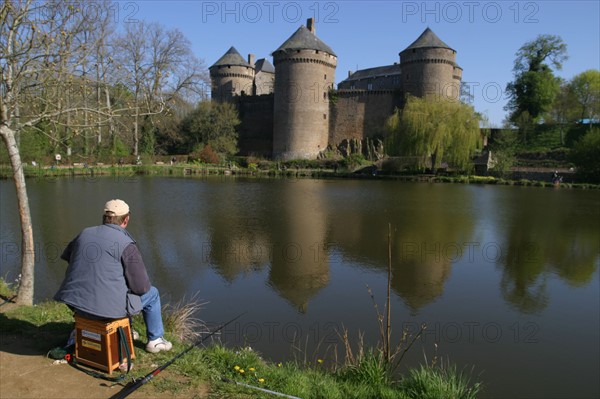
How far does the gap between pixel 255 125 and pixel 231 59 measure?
6.96 m

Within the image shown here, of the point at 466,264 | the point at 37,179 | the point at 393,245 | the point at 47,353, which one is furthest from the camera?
the point at 37,179

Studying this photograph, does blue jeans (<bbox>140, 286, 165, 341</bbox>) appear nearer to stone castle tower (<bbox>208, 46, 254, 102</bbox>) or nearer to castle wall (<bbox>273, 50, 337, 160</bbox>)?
castle wall (<bbox>273, 50, 337, 160</bbox>)

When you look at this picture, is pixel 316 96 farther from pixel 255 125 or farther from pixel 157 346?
pixel 157 346

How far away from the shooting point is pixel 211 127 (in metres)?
35.6

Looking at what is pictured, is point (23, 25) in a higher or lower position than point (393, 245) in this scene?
higher

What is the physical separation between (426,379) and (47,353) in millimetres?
2825

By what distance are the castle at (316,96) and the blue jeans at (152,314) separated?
33.5 meters

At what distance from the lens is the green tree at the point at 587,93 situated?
1578 inches

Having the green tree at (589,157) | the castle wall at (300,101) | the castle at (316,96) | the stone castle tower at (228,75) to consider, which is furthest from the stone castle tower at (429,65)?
the stone castle tower at (228,75)

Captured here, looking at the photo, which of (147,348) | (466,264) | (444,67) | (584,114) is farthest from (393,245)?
(584,114)

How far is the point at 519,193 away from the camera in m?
21.1

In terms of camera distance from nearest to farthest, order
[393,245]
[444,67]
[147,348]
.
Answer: [147,348], [393,245], [444,67]

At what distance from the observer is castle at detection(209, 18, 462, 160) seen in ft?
113

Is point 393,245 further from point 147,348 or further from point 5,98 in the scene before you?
point 5,98
